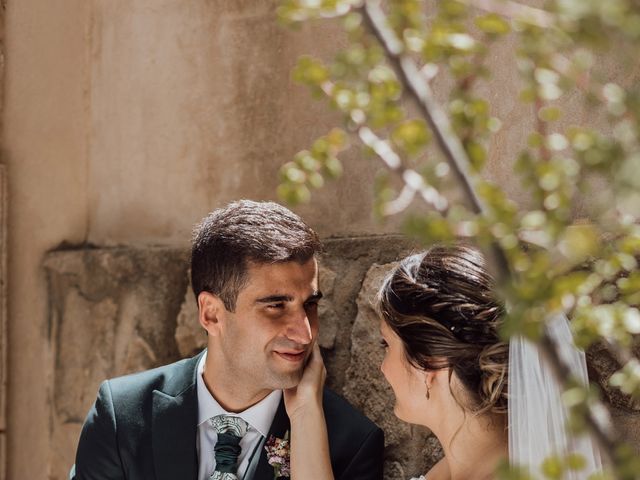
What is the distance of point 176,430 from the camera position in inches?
129

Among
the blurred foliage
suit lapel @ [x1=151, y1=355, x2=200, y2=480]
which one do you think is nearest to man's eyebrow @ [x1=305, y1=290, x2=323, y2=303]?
suit lapel @ [x1=151, y1=355, x2=200, y2=480]

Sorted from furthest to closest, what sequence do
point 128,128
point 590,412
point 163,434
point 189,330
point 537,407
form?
point 128,128 < point 189,330 < point 163,434 < point 537,407 < point 590,412

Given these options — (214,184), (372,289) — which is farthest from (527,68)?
(214,184)

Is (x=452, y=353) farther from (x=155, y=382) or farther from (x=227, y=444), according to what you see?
(x=155, y=382)

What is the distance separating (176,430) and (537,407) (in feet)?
4.00

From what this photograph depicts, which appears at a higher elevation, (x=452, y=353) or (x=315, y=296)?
(x=315, y=296)

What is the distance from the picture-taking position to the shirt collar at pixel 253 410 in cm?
328

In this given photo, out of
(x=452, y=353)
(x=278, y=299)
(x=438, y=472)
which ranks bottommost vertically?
(x=438, y=472)

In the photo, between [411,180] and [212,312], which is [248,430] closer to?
[212,312]

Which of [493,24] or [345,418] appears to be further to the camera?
[345,418]

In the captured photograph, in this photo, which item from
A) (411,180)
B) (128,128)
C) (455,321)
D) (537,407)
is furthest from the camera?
(128,128)

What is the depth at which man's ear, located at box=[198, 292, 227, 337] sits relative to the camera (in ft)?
10.7

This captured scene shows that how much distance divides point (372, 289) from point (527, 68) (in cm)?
207

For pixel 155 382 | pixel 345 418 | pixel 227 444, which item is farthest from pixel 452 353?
pixel 155 382
